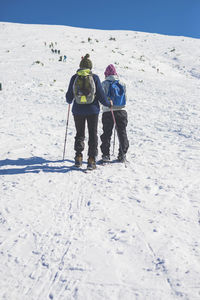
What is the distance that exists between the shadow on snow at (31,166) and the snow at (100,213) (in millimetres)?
21

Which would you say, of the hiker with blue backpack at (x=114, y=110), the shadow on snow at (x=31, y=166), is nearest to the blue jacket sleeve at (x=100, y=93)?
the hiker with blue backpack at (x=114, y=110)

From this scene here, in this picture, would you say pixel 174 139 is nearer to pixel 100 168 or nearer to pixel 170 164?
pixel 170 164

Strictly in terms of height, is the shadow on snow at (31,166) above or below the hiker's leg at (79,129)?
below

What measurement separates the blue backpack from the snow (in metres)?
1.42

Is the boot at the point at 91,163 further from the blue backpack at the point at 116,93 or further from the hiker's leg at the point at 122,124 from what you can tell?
the blue backpack at the point at 116,93

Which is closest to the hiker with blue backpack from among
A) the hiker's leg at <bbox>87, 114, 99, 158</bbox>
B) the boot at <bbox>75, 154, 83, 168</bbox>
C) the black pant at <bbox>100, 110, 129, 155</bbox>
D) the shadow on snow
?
the black pant at <bbox>100, 110, 129, 155</bbox>

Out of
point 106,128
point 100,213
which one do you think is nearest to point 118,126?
point 106,128

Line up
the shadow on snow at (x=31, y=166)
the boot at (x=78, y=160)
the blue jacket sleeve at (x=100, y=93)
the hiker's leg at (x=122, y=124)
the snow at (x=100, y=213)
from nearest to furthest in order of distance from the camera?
the snow at (x=100, y=213), the blue jacket sleeve at (x=100, y=93), the shadow on snow at (x=31, y=166), the boot at (x=78, y=160), the hiker's leg at (x=122, y=124)

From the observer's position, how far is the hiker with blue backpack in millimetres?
5152

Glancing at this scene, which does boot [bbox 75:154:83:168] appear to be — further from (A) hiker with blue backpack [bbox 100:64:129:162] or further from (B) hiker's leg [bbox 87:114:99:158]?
(A) hiker with blue backpack [bbox 100:64:129:162]

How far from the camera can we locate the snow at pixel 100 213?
241cm

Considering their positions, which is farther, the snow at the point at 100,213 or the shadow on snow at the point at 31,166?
the shadow on snow at the point at 31,166

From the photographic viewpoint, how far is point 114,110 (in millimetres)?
5309

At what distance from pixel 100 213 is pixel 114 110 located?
251 centimetres
